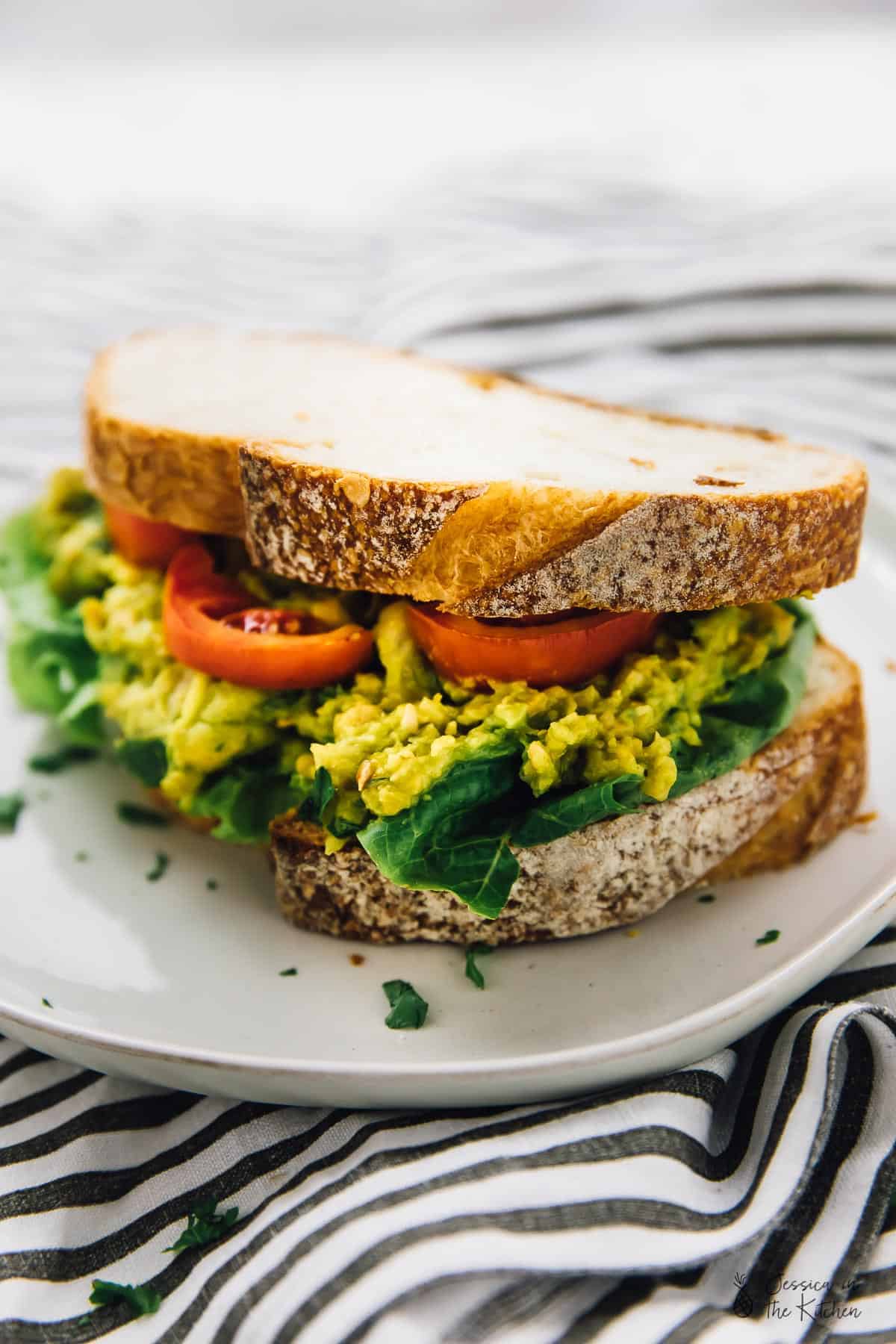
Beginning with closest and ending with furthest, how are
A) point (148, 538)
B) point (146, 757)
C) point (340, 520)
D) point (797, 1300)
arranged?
point (797, 1300), point (340, 520), point (146, 757), point (148, 538)

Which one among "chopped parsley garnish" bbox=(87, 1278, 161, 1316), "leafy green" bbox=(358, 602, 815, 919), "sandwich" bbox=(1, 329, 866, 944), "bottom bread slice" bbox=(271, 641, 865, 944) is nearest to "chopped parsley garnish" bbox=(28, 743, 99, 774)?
"sandwich" bbox=(1, 329, 866, 944)

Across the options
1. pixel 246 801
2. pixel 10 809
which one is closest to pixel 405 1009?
pixel 246 801

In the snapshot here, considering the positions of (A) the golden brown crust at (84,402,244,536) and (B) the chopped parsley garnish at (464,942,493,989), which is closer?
(B) the chopped parsley garnish at (464,942,493,989)

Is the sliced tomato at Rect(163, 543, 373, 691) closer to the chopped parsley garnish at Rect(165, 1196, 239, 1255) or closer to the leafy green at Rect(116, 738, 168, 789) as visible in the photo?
the leafy green at Rect(116, 738, 168, 789)

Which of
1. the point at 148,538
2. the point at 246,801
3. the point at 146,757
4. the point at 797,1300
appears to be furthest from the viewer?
the point at 148,538

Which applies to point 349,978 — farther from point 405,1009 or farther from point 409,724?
point 409,724

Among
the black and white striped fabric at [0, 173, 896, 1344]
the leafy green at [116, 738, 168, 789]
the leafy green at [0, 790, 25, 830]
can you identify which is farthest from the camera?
the leafy green at [0, 790, 25, 830]
